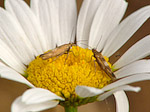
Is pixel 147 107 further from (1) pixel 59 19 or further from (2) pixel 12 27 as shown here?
(2) pixel 12 27

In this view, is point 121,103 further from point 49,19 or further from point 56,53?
point 49,19

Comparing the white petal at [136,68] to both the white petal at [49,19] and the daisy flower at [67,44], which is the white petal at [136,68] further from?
the white petal at [49,19]

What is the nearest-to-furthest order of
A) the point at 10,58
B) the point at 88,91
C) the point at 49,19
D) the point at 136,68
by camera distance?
the point at 88,91 < the point at 136,68 < the point at 10,58 < the point at 49,19

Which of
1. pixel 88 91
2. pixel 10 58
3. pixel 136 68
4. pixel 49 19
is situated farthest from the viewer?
pixel 49 19

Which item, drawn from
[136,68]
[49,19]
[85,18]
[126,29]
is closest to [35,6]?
[49,19]

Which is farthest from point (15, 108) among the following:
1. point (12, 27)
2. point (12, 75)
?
point (12, 27)

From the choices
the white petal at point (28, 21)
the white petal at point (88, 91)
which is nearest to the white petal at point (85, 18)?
the white petal at point (28, 21)

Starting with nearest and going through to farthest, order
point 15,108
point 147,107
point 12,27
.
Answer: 1. point 15,108
2. point 12,27
3. point 147,107
